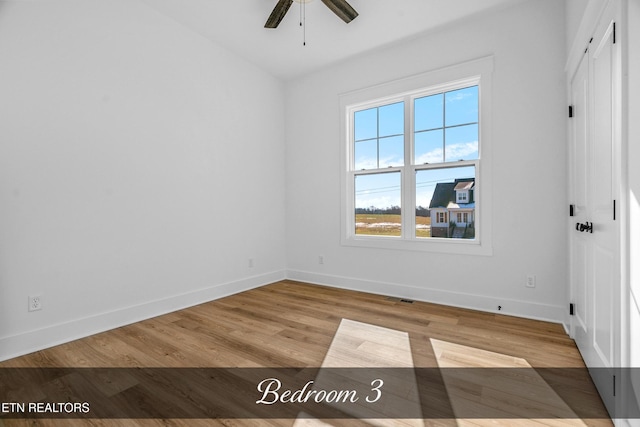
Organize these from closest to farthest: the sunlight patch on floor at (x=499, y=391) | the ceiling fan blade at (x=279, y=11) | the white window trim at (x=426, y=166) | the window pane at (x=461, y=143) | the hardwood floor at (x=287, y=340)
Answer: the sunlight patch on floor at (x=499, y=391) → the hardwood floor at (x=287, y=340) → the ceiling fan blade at (x=279, y=11) → the white window trim at (x=426, y=166) → the window pane at (x=461, y=143)

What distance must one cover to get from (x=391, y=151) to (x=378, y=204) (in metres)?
0.69

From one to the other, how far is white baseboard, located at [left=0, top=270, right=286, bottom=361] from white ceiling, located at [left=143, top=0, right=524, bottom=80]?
2960 millimetres

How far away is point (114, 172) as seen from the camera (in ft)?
9.09

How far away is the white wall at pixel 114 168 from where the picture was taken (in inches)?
88.7

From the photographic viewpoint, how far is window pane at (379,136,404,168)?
3.78m

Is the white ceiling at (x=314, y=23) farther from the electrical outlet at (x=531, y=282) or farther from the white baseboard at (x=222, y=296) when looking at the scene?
the white baseboard at (x=222, y=296)

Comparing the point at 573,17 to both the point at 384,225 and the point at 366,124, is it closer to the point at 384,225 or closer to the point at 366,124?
the point at 366,124

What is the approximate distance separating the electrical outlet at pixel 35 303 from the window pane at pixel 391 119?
3.76m

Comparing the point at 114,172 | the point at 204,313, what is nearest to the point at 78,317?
the point at 204,313

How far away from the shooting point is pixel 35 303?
2.31m

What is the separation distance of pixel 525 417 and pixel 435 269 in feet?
6.47

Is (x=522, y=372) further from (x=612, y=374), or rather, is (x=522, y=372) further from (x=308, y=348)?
(x=308, y=348)

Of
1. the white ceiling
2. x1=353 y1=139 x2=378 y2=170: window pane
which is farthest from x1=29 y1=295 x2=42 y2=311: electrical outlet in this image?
x1=353 y1=139 x2=378 y2=170: window pane

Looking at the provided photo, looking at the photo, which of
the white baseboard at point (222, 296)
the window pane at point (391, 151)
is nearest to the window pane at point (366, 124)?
the window pane at point (391, 151)
